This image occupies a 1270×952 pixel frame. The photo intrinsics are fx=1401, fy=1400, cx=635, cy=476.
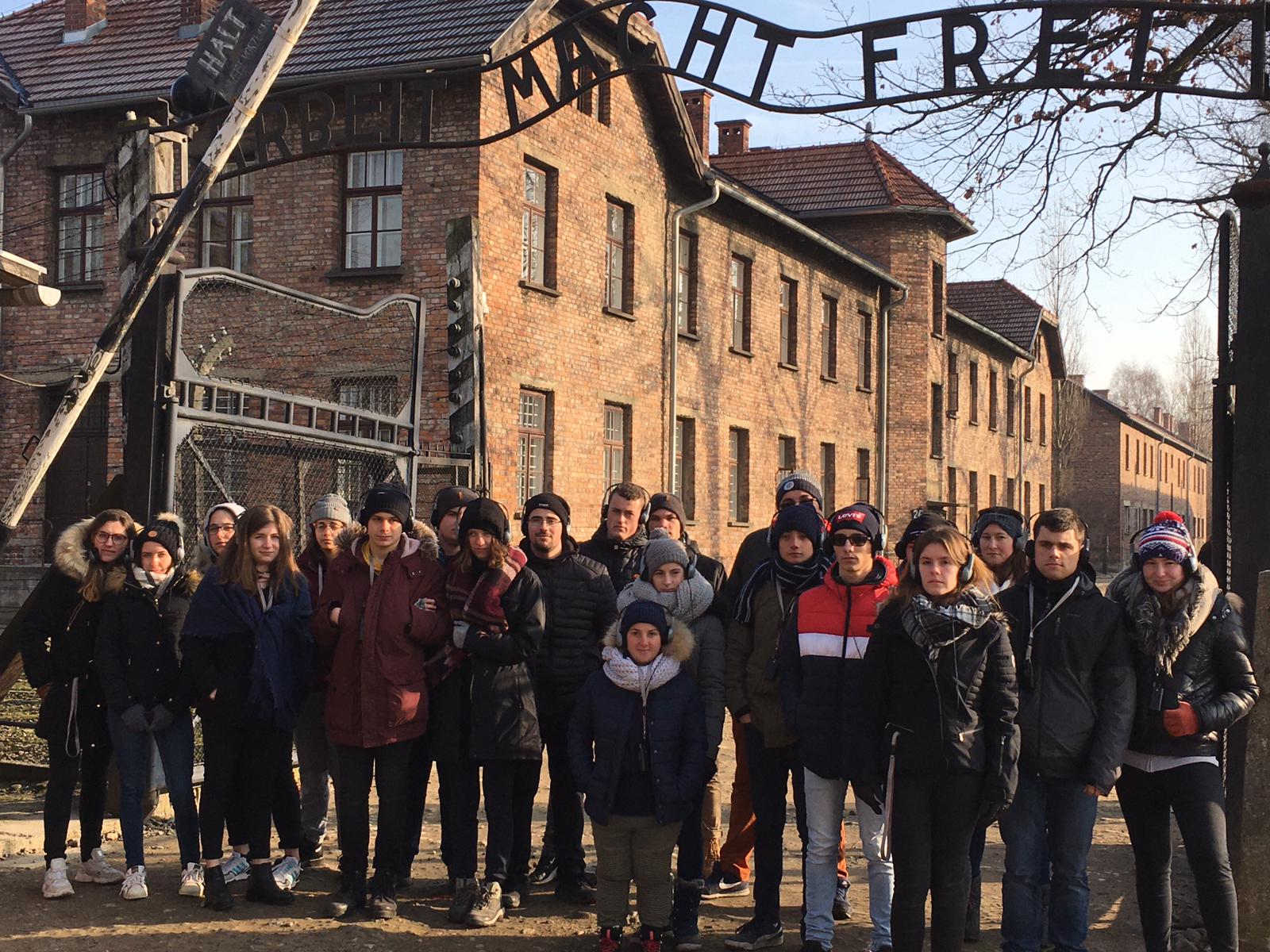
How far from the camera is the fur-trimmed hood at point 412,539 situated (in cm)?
659

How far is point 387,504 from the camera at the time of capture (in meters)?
6.59

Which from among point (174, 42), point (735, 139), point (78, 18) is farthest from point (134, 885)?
point (735, 139)

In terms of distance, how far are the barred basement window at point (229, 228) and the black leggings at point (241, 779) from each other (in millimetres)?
12576

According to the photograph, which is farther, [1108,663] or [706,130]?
[706,130]

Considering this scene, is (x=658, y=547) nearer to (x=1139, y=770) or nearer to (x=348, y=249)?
(x=1139, y=770)

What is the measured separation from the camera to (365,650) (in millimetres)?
6363

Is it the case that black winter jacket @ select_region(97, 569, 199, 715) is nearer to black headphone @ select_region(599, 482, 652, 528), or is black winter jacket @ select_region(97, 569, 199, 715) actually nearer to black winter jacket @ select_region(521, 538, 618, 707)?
black winter jacket @ select_region(521, 538, 618, 707)

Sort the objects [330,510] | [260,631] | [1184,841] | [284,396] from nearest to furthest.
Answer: [1184,841] < [260,631] < [330,510] < [284,396]

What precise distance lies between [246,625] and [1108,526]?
61.1 metres

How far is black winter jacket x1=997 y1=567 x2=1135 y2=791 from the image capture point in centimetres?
543

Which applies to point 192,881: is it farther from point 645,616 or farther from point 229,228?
point 229,228


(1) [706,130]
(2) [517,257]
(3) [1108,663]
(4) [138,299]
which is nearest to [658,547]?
(3) [1108,663]

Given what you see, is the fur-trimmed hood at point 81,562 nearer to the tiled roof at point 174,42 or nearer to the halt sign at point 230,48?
the halt sign at point 230,48

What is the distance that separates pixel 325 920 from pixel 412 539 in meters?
1.76
